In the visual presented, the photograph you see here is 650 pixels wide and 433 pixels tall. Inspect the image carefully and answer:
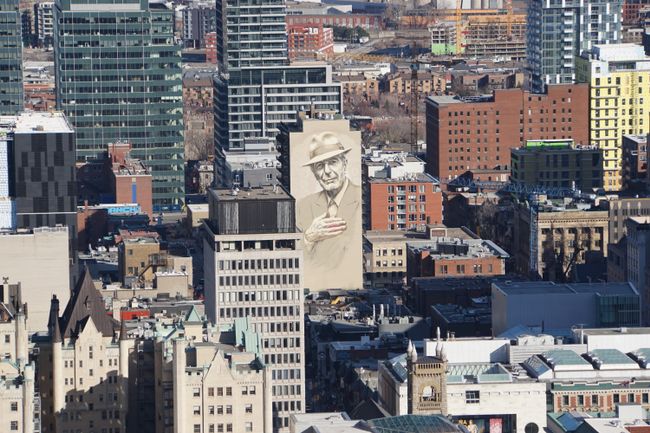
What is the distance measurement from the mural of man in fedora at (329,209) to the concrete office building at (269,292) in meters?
41.0

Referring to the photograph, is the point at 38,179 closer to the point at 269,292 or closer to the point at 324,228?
the point at 324,228

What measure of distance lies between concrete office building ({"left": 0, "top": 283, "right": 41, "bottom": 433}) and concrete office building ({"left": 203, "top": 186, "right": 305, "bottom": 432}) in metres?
14.3

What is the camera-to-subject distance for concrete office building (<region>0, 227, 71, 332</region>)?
161625mm

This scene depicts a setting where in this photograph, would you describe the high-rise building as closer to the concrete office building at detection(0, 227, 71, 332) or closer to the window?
the concrete office building at detection(0, 227, 71, 332)

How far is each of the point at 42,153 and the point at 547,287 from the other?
1507 inches

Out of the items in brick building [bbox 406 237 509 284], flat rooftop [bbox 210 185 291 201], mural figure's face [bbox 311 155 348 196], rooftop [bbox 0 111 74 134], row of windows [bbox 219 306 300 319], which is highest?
rooftop [bbox 0 111 74 134]

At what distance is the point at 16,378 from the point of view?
13025cm

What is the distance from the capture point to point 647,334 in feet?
483

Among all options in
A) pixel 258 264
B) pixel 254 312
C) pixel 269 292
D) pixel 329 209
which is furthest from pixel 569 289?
pixel 329 209

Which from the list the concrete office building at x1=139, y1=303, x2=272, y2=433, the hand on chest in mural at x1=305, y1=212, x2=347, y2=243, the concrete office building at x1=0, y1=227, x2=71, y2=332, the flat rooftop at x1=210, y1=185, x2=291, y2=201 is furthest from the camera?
the hand on chest in mural at x1=305, y1=212, x2=347, y2=243

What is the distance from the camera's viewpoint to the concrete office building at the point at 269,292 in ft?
497

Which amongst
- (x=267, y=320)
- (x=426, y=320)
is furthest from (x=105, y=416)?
(x=426, y=320)

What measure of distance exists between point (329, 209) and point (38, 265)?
36738mm

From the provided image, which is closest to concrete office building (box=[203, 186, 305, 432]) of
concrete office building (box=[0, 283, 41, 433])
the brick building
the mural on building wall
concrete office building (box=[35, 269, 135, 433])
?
concrete office building (box=[35, 269, 135, 433])
